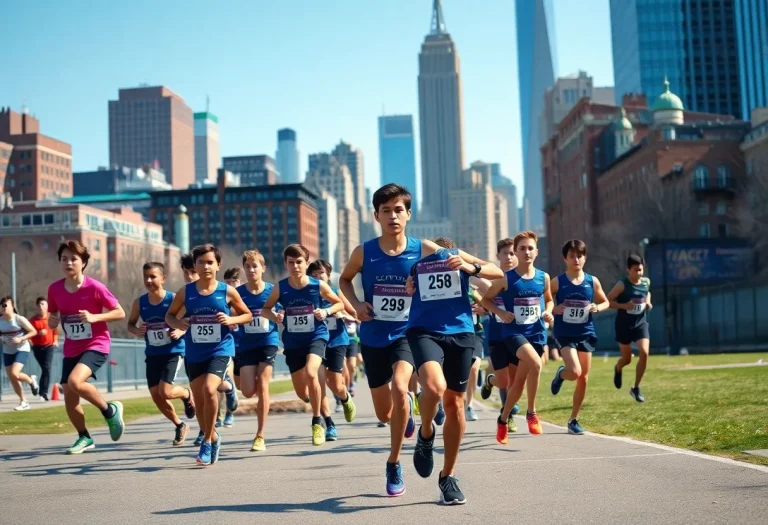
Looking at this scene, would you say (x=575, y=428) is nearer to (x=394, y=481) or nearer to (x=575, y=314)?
(x=575, y=314)

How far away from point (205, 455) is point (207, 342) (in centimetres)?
111

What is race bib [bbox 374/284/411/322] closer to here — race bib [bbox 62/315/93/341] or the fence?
race bib [bbox 62/315/93/341]

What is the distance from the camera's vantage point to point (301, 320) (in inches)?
498

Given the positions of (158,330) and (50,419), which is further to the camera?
(50,419)

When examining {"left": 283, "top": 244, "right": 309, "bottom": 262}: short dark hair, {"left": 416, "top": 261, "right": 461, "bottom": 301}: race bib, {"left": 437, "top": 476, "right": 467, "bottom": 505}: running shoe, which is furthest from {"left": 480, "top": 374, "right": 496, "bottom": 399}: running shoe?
{"left": 437, "top": 476, "right": 467, "bottom": 505}: running shoe

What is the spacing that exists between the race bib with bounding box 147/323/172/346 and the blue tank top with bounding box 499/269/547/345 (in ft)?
12.7

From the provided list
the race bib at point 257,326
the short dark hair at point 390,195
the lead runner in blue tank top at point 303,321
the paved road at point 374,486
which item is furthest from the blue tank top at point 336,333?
the short dark hair at point 390,195

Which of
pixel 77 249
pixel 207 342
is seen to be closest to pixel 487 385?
pixel 207 342

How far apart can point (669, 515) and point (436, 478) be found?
285 cm

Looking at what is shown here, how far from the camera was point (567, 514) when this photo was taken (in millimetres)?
6762

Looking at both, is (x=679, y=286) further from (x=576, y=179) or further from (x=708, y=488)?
(x=576, y=179)

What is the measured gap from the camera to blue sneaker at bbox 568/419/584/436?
40.6 feet

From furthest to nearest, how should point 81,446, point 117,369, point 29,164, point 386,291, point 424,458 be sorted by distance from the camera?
point 29,164 → point 117,369 → point 81,446 → point 386,291 → point 424,458

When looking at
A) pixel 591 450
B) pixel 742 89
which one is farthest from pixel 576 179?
pixel 591 450
